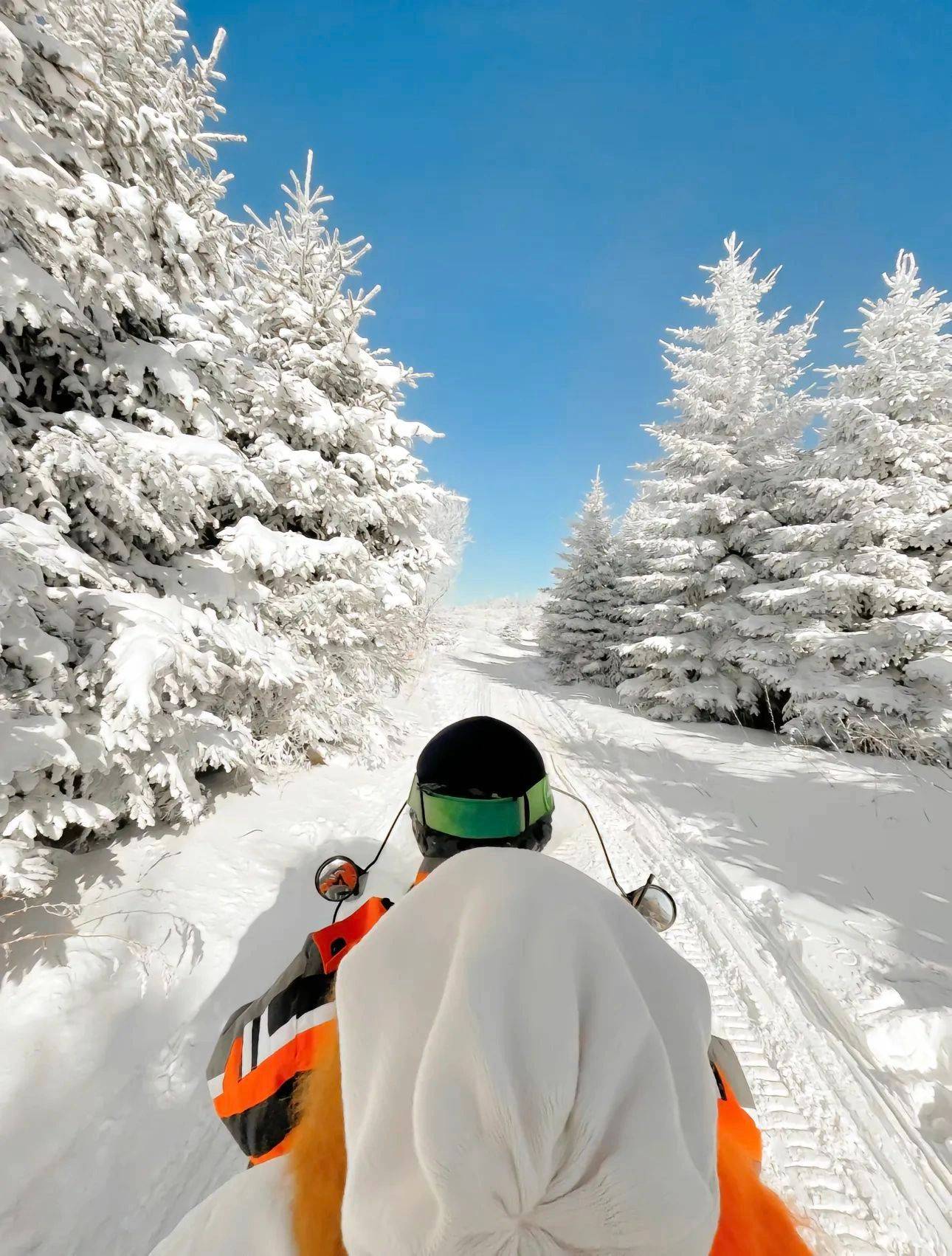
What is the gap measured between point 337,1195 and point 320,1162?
6 cm

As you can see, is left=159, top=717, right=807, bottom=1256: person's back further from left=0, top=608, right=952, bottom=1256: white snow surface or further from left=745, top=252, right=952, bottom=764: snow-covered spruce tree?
left=745, top=252, right=952, bottom=764: snow-covered spruce tree

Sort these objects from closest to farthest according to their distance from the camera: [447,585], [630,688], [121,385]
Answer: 1. [121,385]
2. [630,688]
3. [447,585]

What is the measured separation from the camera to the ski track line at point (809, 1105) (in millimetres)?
2006

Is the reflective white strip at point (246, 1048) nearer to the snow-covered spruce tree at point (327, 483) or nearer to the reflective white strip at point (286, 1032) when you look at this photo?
the reflective white strip at point (286, 1032)

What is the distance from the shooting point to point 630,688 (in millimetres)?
12023

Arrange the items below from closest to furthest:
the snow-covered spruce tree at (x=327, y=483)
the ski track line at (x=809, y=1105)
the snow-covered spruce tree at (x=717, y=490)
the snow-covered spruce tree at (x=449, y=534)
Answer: the ski track line at (x=809, y=1105) → the snow-covered spruce tree at (x=327, y=483) → the snow-covered spruce tree at (x=717, y=490) → the snow-covered spruce tree at (x=449, y=534)

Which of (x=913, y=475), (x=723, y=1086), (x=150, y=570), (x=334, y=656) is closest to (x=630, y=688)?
(x=913, y=475)

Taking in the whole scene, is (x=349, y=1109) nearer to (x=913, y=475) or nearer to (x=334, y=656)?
(x=334, y=656)

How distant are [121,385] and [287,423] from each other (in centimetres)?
223

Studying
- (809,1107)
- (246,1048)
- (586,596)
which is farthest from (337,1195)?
(586,596)

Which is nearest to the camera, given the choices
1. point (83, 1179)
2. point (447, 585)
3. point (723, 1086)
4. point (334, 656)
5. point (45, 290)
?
point (723, 1086)

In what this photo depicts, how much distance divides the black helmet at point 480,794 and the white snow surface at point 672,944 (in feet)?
0.87

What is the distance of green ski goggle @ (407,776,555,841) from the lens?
1.38 meters

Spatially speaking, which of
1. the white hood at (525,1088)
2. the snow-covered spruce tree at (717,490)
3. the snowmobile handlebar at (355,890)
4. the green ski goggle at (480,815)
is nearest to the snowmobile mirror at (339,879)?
the snowmobile handlebar at (355,890)
